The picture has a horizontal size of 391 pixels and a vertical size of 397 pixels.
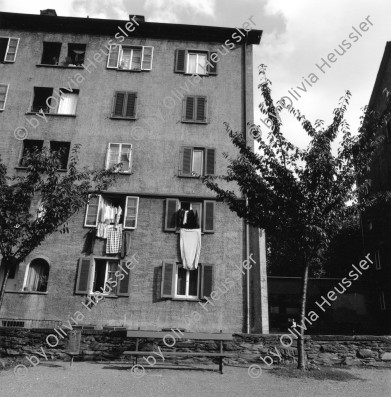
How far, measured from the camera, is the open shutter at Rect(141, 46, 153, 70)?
21094 millimetres

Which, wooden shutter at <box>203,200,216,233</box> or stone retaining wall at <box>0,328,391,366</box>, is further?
wooden shutter at <box>203,200,216,233</box>

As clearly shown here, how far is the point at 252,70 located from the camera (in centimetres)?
2120

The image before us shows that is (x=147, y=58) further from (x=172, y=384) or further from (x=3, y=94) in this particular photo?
(x=172, y=384)

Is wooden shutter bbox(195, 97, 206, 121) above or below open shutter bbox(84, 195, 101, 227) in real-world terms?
above

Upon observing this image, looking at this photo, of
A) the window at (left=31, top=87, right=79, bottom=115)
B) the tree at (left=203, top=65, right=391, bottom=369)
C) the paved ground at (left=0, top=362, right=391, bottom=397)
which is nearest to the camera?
the paved ground at (left=0, top=362, right=391, bottom=397)

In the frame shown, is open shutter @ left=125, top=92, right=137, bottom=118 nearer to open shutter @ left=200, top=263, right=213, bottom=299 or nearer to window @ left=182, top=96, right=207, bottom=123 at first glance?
window @ left=182, top=96, right=207, bottom=123

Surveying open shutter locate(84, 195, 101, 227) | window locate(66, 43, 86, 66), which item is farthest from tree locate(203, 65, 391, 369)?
window locate(66, 43, 86, 66)

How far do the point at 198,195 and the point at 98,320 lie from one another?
695 centimetres

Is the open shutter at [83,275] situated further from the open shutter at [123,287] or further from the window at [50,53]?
the window at [50,53]

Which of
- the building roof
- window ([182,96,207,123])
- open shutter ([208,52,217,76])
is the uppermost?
the building roof

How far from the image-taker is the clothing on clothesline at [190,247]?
16812 mm

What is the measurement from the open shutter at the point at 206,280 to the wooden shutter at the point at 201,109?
758cm

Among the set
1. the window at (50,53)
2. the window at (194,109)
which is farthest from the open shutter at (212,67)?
the window at (50,53)

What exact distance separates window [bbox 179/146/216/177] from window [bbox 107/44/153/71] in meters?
5.61
